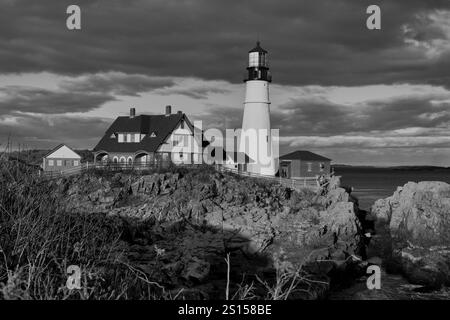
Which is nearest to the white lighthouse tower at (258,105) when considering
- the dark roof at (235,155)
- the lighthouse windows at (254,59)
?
the lighthouse windows at (254,59)

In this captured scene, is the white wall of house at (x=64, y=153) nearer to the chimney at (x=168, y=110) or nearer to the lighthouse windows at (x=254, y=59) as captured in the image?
the chimney at (x=168, y=110)

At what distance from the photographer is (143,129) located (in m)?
44.2

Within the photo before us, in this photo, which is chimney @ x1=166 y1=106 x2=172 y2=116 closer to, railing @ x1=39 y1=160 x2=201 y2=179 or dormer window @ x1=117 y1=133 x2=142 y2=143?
dormer window @ x1=117 y1=133 x2=142 y2=143

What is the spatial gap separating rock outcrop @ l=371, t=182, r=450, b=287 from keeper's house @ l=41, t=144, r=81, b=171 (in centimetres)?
2608

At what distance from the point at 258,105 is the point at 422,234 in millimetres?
18382

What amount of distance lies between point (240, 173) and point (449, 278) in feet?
63.5

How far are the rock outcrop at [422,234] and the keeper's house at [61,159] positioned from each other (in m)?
26.1

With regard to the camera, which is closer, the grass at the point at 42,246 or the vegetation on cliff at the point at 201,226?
the grass at the point at 42,246

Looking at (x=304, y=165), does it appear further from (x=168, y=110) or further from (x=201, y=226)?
(x=201, y=226)

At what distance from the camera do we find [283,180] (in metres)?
37.8

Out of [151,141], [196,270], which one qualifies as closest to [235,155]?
[151,141]

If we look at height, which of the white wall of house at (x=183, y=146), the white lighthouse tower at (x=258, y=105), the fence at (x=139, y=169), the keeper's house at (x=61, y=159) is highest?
the white lighthouse tower at (x=258, y=105)

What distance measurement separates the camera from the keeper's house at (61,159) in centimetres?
4169
